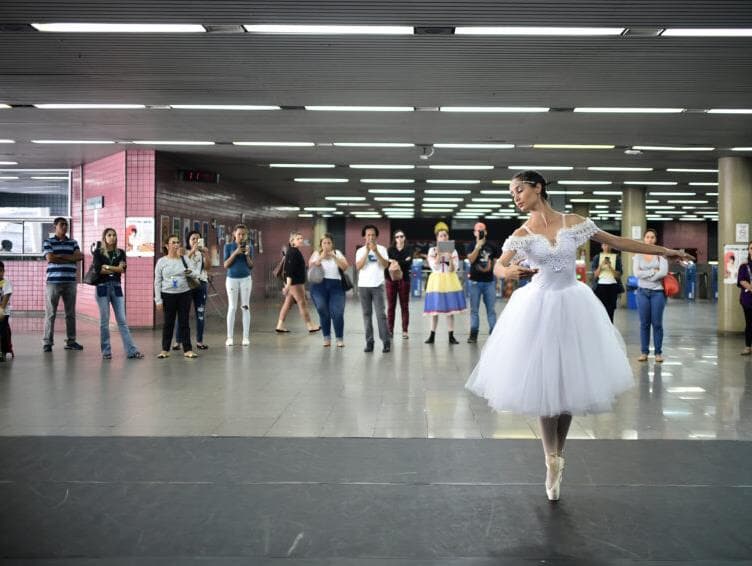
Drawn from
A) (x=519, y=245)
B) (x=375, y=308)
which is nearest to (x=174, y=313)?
(x=375, y=308)

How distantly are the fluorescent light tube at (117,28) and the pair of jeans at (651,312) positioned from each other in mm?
6110

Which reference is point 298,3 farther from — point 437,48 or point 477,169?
point 477,169

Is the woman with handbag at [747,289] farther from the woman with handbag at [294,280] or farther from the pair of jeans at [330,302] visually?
the woman with handbag at [294,280]

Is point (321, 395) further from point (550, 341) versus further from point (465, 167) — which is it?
point (465, 167)

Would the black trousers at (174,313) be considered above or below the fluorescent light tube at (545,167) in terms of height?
below

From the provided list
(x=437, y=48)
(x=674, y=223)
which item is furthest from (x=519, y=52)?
(x=674, y=223)

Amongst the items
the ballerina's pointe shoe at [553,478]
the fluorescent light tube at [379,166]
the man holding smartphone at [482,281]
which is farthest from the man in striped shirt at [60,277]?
the ballerina's pointe shoe at [553,478]

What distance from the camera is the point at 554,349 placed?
13.5 ft

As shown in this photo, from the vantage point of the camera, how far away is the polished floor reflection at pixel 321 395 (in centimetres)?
587

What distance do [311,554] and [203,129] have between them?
10.2m

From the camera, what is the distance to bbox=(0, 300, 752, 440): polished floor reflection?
5.87 meters

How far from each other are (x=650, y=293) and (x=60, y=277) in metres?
7.87

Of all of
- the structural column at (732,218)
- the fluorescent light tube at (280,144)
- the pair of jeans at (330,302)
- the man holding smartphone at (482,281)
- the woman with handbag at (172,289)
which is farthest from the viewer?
the structural column at (732,218)

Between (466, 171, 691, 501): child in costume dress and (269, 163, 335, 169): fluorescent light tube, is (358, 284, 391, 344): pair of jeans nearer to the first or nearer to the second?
(466, 171, 691, 501): child in costume dress
